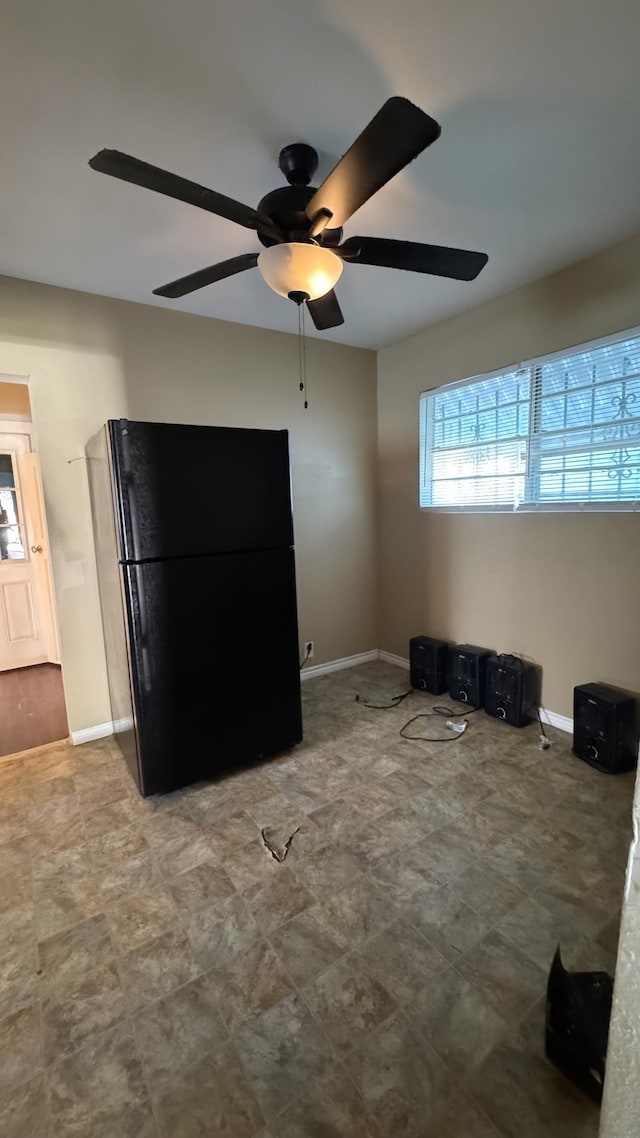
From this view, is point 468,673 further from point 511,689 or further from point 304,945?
point 304,945

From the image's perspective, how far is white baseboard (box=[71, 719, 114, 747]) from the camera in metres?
2.75

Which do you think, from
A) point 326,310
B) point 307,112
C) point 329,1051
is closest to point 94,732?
point 329,1051

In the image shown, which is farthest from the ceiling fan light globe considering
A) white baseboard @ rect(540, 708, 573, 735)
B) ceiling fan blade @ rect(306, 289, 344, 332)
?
white baseboard @ rect(540, 708, 573, 735)

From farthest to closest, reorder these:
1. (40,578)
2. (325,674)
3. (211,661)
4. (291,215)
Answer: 1. (40,578)
2. (325,674)
3. (211,661)
4. (291,215)

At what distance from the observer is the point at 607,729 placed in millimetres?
2273

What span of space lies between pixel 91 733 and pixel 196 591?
1.40 metres

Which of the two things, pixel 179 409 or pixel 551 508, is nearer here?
pixel 551 508

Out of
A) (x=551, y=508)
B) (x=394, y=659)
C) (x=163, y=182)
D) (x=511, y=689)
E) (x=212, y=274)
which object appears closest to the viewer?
(x=163, y=182)

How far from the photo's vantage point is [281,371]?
3262mm

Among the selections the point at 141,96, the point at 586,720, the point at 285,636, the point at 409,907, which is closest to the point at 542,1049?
the point at 409,907

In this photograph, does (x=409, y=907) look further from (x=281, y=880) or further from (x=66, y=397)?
(x=66, y=397)

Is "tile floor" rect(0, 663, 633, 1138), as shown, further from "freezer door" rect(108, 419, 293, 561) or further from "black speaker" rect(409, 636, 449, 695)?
"freezer door" rect(108, 419, 293, 561)

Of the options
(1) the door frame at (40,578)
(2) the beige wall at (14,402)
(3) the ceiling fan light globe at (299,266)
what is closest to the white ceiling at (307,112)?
(3) the ceiling fan light globe at (299,266)

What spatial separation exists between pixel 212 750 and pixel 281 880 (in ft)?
2.41
